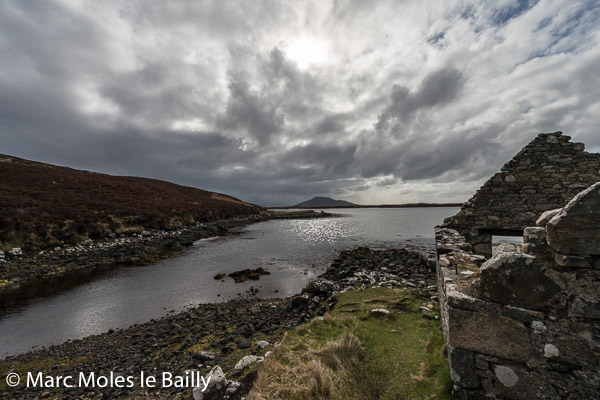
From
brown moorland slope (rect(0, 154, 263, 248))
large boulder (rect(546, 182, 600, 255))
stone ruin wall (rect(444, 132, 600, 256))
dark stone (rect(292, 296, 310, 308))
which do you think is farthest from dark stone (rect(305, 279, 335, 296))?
brown moorland slope (rect(0, 154, 263, 248))

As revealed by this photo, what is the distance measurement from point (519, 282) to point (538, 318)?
1.88 ft

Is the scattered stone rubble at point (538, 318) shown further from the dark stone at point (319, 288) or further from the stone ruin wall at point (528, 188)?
the dark stone at point (319, 288)

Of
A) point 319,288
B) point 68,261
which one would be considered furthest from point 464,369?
point 68,261

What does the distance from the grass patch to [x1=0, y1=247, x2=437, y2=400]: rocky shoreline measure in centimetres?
81

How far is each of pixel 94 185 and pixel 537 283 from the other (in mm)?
65335

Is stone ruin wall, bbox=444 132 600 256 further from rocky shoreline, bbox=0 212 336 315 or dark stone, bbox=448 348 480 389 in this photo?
rocky shoreline, bbox=0 212 336 315

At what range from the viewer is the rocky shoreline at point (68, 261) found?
15.7m

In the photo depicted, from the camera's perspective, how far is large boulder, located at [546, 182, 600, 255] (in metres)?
3.41

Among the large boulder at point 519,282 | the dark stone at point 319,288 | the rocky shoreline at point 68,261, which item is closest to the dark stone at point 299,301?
the dark stone at point 319,288

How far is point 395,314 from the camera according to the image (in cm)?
849

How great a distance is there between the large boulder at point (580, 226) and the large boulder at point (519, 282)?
48 centimetres

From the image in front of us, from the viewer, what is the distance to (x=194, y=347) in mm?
8703

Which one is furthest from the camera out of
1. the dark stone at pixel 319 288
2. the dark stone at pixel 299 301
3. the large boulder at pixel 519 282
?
the dark stone at pixel 319 288

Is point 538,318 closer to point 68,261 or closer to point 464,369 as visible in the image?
point 464,369
